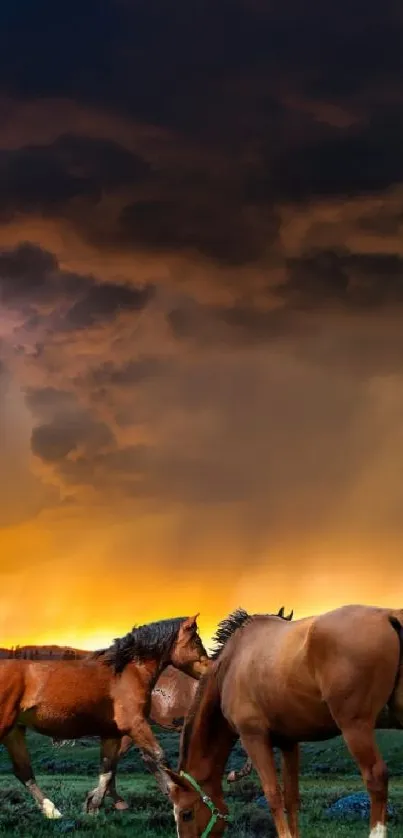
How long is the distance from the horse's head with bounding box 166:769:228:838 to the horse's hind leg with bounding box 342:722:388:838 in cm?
223

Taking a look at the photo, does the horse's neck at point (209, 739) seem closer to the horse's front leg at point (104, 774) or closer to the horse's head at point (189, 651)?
the horse's head at point (189, 651)

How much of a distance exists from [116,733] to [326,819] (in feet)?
11.4

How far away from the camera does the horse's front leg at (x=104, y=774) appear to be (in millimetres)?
16531

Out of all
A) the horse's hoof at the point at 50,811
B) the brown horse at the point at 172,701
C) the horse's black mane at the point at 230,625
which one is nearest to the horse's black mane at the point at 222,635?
the horse's black mane at the point at 230,625

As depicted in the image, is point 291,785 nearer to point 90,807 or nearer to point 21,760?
point 90,807

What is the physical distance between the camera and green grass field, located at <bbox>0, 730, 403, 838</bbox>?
14.2 m

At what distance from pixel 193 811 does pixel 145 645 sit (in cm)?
447

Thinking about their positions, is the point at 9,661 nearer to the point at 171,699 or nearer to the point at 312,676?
the point at 312,676

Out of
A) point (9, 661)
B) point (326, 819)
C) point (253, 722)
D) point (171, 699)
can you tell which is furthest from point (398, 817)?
point (171, 699)

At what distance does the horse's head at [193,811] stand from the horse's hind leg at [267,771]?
0.65 metres

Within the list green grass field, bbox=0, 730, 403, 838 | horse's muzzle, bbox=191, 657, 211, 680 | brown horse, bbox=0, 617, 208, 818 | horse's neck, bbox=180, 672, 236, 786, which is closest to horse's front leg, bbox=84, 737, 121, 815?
green grass field, bbox=0, 730, 403, 838

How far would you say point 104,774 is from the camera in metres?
16.8

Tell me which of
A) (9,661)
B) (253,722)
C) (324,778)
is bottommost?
(324,778)

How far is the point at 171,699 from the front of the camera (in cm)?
2405
